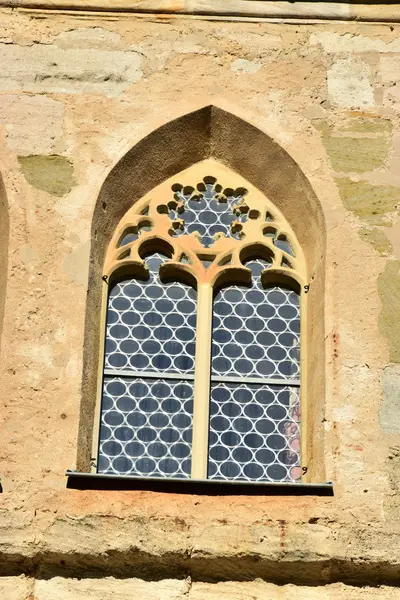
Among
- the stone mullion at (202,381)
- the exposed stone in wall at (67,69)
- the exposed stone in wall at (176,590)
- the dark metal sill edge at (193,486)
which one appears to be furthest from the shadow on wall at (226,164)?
the exposed stone in wall at (176,590)

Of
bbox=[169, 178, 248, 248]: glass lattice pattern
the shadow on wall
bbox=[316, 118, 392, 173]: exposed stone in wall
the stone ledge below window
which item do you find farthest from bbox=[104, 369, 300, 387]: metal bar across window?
the stone ledge below window

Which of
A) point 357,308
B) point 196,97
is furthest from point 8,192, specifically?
point 357,308

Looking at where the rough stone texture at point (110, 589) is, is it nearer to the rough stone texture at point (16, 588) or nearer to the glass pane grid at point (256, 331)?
the rough stone texture at point (16, 588)

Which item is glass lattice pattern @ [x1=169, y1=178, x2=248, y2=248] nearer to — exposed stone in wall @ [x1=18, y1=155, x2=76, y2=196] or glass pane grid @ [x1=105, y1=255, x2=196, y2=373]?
glass pane grid @ [x1=105, y1=255, x2=196, y2=373]

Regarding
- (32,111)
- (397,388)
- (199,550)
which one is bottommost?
(199,550)

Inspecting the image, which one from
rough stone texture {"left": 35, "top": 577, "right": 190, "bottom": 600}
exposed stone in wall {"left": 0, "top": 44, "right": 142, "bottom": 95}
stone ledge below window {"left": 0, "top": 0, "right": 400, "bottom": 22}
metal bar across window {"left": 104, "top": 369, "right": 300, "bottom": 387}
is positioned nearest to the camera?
rough stone texture {"left": 35, "top": 577, "right": 190, "bottom": 600}

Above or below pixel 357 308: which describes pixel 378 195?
above

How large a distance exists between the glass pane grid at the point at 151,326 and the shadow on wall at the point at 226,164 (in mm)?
142

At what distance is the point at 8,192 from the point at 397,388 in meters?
2.33

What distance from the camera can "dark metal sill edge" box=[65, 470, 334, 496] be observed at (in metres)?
9.16

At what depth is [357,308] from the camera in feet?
32.4

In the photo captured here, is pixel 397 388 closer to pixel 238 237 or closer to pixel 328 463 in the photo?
pixel 328 463

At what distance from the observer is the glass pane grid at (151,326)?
1004 centimetres

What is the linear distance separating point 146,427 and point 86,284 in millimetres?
804
